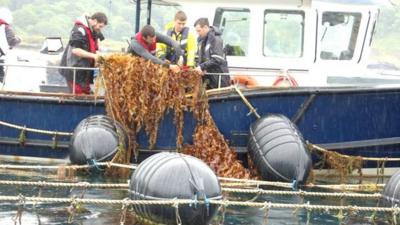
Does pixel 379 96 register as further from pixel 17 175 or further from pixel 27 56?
pixel 27 56

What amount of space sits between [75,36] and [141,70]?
3.80 feet

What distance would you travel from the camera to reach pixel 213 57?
466 inches

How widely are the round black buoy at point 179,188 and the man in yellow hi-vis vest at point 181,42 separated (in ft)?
13.3

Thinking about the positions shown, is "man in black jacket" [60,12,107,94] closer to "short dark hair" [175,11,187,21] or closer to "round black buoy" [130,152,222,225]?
"short dark hair" [175,11,187,21]

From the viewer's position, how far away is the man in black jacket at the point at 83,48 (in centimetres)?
1205

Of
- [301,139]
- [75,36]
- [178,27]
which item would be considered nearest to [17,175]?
[75,36]

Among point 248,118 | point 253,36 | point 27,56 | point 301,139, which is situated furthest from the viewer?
point 27,56

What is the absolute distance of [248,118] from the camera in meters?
11.9

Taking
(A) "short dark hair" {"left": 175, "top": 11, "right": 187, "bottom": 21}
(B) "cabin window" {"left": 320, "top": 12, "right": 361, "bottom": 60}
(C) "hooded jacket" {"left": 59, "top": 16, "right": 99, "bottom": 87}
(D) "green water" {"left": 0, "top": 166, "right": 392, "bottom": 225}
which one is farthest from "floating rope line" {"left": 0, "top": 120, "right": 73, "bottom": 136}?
(B) "cabin window" {"left": 320, "top": 12, "right": 361, "bottom": 60}

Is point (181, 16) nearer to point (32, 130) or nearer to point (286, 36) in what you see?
point (286, 36)

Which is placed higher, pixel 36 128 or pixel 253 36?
pixel 253 36

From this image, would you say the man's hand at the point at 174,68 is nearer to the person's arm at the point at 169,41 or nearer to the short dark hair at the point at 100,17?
the person's arm at the point at 169,41

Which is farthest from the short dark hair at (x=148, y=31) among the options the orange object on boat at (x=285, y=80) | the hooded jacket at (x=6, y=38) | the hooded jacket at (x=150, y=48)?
the hooded jacket at (x=6, y=38)

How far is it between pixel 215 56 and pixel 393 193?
394 centimetres
